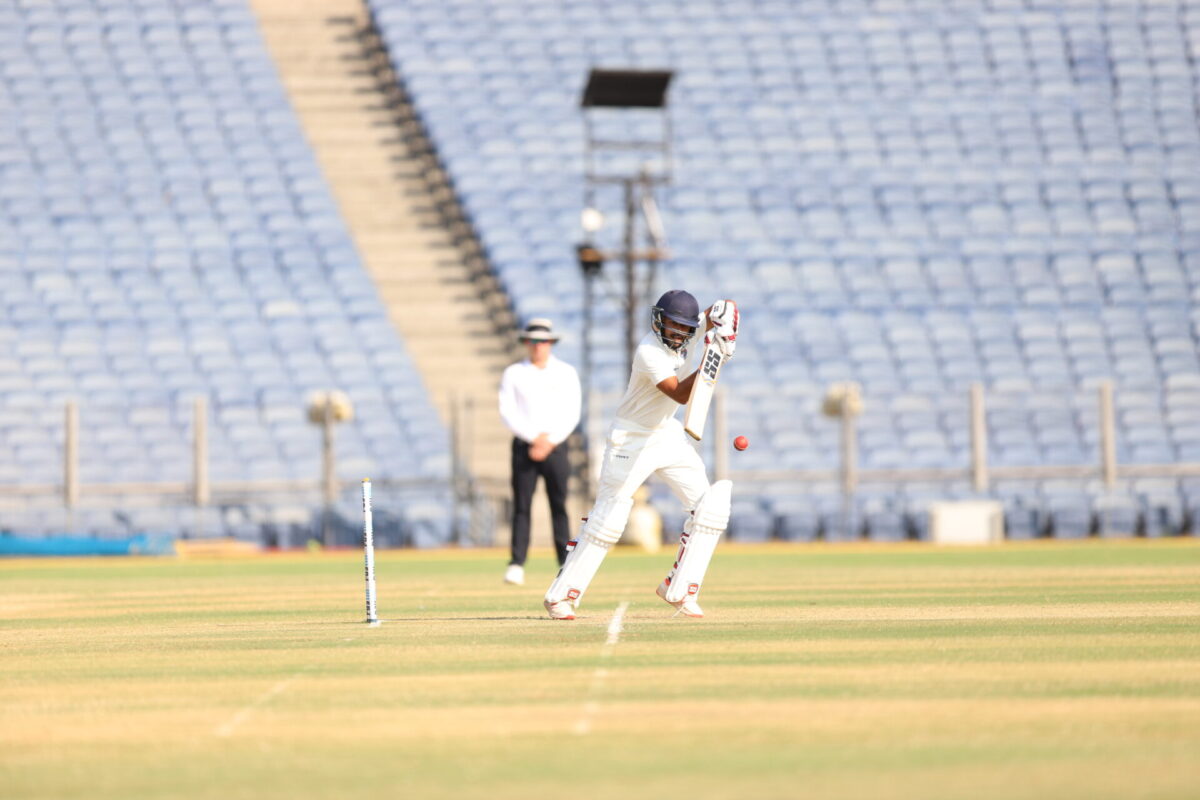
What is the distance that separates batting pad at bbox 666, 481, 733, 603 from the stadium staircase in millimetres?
14880

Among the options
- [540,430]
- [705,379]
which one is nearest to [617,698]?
[705,379]

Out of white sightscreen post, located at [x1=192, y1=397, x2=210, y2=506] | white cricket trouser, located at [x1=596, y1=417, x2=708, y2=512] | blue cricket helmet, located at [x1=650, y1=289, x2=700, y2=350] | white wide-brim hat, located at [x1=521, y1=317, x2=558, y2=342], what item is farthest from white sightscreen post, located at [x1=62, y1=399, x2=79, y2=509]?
blue cricket helmet, located at [x1=650, y1=289, x2=700, y2=350]

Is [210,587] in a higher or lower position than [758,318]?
lower

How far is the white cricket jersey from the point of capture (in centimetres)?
1154

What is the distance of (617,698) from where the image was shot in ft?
25.9

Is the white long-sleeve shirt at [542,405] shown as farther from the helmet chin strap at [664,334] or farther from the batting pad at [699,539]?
the helmet chin strap at [664,334]

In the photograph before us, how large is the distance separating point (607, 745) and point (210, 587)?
12.2 m

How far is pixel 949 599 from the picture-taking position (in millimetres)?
14023

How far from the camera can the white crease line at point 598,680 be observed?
718cm

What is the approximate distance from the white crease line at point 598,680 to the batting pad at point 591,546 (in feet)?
1.08

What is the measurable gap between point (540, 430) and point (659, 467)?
4865 millimetres

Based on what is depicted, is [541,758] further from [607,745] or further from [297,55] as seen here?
[297,55]

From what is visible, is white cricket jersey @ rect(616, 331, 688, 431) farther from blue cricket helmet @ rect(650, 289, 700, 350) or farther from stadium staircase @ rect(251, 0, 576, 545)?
stadium staircase @ rect(251, 0, 576, 545)

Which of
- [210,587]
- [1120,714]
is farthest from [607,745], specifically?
[210,587]
